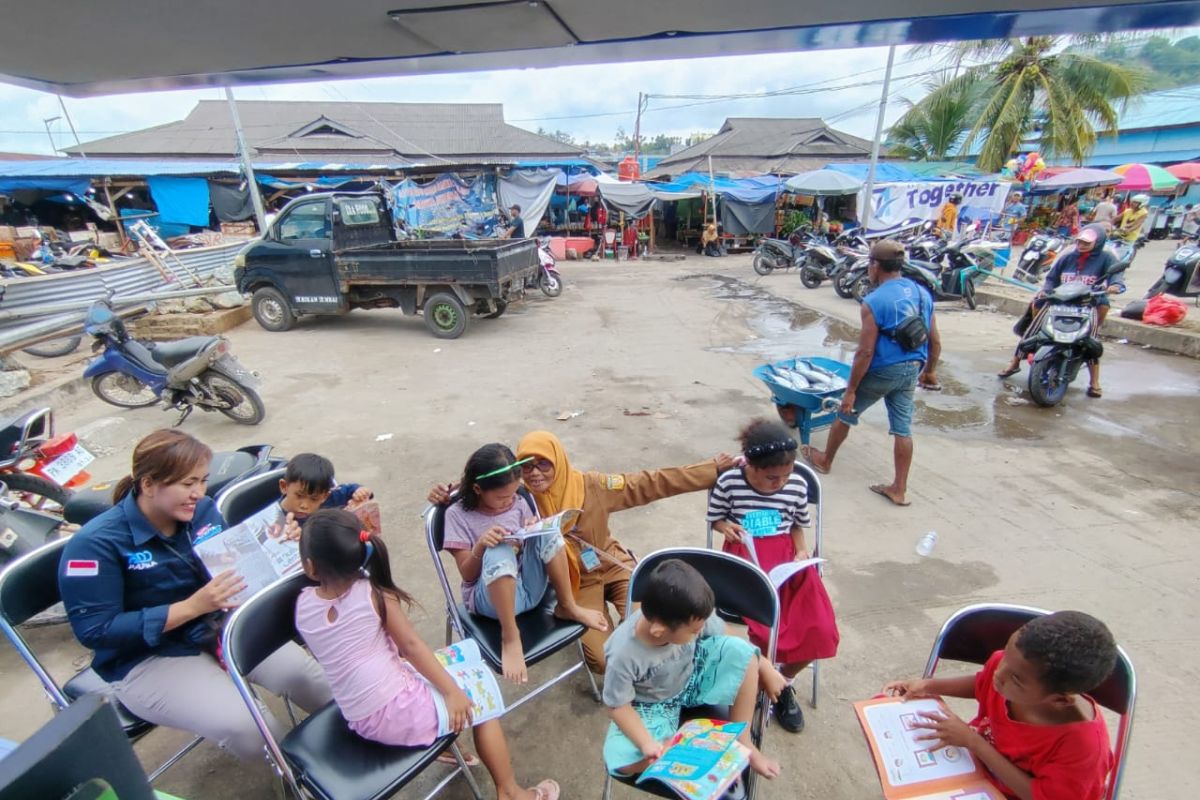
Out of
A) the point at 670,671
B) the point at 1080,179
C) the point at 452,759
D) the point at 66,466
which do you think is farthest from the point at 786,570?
the point at 1080,179

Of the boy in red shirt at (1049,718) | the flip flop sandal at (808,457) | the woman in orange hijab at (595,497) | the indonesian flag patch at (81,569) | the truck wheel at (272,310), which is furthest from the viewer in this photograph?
the truck wheel at (272,310)

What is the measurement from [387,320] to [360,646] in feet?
27.3

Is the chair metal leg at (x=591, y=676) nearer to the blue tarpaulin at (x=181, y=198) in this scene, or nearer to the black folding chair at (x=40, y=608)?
the black folding chair at (x=40, y=608)

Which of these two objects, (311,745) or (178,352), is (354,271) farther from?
(311,745)

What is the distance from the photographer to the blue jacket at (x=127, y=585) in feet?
5.64

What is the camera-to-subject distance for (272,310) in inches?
337

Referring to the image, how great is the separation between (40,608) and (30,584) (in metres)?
0.11

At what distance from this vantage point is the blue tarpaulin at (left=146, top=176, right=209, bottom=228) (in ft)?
45.5

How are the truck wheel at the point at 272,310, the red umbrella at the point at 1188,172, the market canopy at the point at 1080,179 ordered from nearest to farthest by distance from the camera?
the truck wheel at the point at 272,310, the market canopy at the point at 1080,179, the red umbrella at the point at 1188,172

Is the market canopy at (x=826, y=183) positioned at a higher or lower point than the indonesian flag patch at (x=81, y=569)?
higher

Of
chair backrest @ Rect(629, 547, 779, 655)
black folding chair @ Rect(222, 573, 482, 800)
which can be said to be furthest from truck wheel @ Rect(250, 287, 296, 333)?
chair backrest @ Rect(629, 547, 779, 655)

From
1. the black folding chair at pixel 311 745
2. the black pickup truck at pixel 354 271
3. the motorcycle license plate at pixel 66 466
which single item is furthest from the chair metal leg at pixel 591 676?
the black pickup truck at pixel 354 271

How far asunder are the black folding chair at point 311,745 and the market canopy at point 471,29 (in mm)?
1665

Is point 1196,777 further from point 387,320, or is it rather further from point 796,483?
point 387,320
